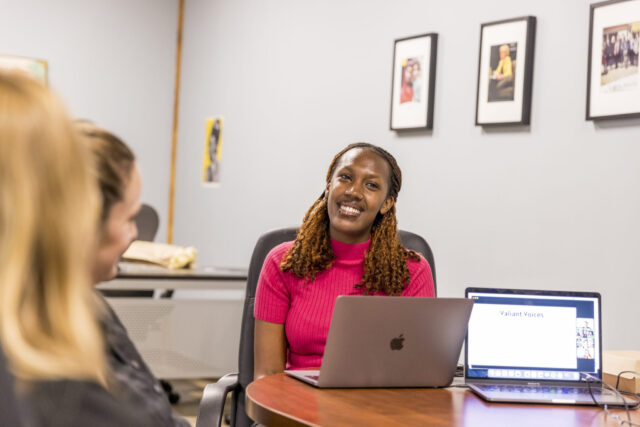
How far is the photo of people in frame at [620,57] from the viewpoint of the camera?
8.66ft

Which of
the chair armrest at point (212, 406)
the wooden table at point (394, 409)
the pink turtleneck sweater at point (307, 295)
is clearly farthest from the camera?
the pink turtleneck sweater at point (307, 295)

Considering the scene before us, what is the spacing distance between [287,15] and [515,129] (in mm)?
1885

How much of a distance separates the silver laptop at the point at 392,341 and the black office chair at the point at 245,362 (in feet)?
1.00

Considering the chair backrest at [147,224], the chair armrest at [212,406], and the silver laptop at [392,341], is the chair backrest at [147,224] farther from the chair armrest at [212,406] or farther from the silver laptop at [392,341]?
the silver laptop at [392,341]

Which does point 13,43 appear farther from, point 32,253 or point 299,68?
point 32,253

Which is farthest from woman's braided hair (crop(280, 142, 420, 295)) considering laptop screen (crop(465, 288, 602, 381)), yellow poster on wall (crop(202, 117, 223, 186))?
yellow poster on wall (crop(202, 117, 223, 186))

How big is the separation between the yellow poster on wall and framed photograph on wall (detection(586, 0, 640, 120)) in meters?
2.77

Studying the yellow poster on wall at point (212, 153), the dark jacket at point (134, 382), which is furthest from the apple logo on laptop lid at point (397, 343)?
the yellow poster on wall at point (212, 153)

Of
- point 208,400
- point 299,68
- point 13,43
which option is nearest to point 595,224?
point 208,400

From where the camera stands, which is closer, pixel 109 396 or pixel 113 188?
pixel 109 396

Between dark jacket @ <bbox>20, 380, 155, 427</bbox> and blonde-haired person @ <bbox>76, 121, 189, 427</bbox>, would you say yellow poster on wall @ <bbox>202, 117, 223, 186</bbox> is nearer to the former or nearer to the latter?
blonde-haired person @ <bbox>76, 121, 189, 427</bbox>

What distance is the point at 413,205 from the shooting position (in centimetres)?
353

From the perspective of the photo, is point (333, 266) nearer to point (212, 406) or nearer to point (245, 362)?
point (245, 362)

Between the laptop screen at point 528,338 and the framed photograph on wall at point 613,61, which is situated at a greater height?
the framed photograph on wall at point 613,61
